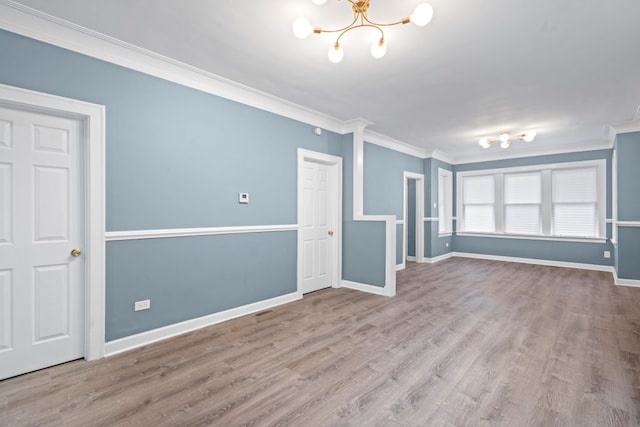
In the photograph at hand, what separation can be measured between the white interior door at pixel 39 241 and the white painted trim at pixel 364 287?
11.2 ft

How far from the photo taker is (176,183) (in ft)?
9.79

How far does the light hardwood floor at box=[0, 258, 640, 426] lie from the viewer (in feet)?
6.06

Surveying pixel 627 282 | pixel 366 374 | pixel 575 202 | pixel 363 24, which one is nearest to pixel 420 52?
pixel 363 24

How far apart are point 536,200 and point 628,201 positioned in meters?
2.01

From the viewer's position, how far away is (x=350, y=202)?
15.9 feet

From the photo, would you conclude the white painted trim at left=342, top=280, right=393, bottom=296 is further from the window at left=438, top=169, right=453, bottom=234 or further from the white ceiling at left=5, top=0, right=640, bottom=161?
A: the window at left=438, top=169, right=453, bottom=234

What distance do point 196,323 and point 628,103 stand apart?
613cm

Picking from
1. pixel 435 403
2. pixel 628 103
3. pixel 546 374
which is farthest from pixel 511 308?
pixel 628 103

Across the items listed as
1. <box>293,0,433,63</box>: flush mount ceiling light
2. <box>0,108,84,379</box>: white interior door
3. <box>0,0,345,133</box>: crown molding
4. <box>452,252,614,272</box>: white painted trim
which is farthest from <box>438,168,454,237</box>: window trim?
<box>0,108,84,379</box>: white interior door

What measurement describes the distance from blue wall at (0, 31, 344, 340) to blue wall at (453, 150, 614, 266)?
235 inches

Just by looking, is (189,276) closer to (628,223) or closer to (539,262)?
(628,223)

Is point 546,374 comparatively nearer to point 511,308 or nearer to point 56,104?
point 511,308

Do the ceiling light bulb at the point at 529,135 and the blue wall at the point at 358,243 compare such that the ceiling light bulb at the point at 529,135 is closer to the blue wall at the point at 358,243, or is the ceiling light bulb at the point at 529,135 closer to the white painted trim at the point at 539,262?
the blue wall at the point at 358,243

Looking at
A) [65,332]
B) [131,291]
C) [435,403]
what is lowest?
[435,403]
